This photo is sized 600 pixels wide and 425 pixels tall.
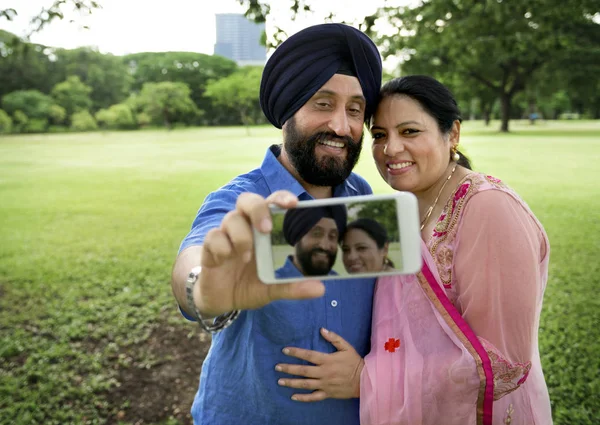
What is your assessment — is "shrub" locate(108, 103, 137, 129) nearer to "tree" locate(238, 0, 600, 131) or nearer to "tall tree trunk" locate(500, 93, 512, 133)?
"tall tree trunk" locate(500, 93, 512, 133)

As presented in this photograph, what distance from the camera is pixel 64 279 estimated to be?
23.5ft

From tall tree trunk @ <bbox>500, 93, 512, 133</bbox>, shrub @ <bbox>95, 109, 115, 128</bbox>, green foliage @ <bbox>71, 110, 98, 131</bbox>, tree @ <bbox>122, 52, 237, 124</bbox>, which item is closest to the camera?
green foliage @ <bbox>71, 110, 98, 131</bbox>

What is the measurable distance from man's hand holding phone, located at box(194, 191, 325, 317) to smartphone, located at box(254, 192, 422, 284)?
0.09 feet

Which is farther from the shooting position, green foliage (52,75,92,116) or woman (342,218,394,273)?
green foliage (52,75,92,116)

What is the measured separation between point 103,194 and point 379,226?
1562 centimetres

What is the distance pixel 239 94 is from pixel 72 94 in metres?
18.8

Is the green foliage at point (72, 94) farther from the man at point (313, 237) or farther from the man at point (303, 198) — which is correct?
the man at point (313, 237)

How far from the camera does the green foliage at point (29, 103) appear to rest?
29.2 meters

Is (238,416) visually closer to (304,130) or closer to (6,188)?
(304,130)

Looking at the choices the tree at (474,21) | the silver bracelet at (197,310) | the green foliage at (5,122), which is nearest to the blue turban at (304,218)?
the silver bracelet at (197,310)

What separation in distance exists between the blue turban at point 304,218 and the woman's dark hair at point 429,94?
0.89m

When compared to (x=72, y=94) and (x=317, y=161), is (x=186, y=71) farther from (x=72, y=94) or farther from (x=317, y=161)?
(x=317, y=161)

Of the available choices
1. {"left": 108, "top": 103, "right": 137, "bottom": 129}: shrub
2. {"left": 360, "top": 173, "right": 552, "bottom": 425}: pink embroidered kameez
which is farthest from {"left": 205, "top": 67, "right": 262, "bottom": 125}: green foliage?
{"left": 360, "top": 173, "right": 552, "bottom": 425}: pink embroidered kameez

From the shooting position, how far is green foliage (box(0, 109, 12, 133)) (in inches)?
1107
